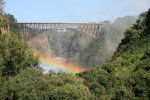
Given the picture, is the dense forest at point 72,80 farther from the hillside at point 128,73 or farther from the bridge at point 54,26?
the bridge at point 54,26

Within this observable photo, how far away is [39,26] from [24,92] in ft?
232

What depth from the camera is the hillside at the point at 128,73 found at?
168ft

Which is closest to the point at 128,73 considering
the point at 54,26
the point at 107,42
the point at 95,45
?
the point at 54,26

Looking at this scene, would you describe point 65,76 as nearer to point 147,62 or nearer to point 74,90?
point 74,90

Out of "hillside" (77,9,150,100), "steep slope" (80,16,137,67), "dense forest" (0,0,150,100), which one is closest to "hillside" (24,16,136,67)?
"steep slope" (80,16,137,67)

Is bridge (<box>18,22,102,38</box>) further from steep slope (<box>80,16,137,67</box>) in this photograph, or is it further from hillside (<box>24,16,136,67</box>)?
steep slope (<box>80,16,137,67</box>)

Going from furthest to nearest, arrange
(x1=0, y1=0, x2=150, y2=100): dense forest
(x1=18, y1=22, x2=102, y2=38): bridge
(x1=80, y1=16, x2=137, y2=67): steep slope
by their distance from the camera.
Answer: (x1=80, y1=16, x2=137, y2=67): steep slope, (x1=18, y1=22, x2=102, y2=38): bridge, (x1=0, y1=0, x2=150, y2=100): dense forest

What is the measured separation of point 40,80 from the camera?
51.9 m

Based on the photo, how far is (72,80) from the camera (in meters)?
52.2

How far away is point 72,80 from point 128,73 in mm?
12417

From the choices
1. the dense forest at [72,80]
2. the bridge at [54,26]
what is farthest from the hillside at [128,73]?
the bridge at [54,26]

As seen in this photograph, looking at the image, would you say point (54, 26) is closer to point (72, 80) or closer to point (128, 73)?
point (128, 73)

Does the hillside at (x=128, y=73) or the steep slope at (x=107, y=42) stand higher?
the hillside at (x=128, y=73)

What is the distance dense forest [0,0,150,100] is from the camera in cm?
4981
